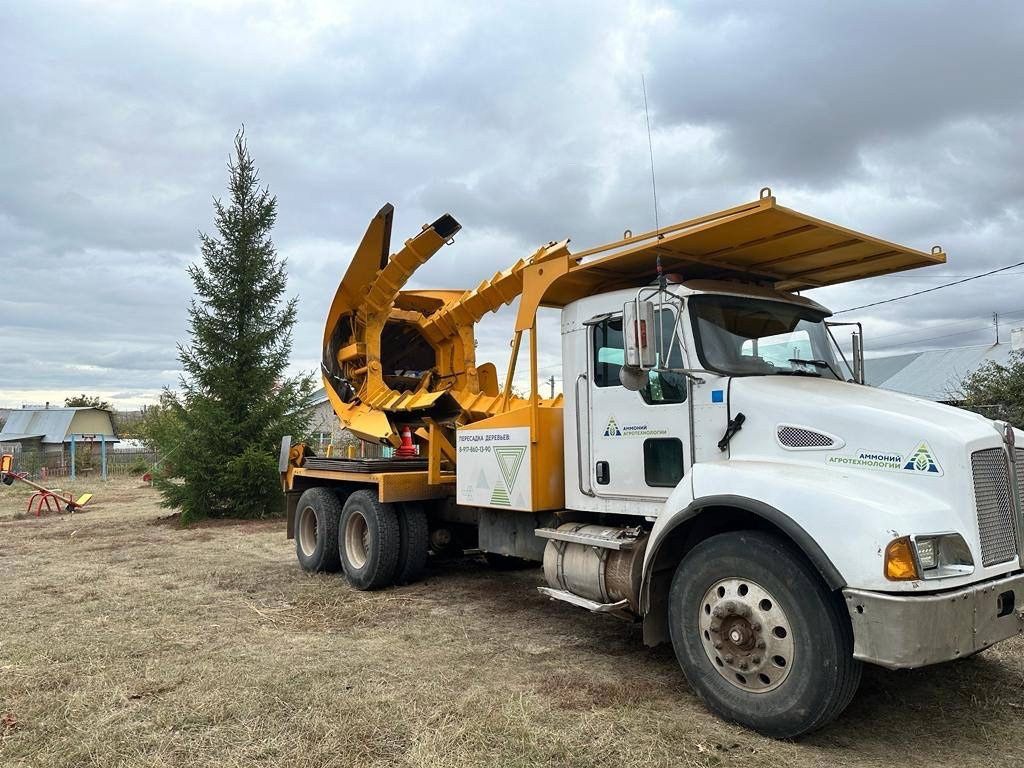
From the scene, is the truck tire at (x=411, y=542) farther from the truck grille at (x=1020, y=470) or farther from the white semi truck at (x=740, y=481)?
the truck grille at (x=1020, y=470)

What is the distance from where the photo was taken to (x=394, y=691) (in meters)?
4.83

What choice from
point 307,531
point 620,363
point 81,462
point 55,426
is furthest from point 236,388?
point 55,426

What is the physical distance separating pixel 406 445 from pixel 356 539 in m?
1.21

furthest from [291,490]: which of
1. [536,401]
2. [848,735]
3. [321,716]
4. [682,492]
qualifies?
[848,735]

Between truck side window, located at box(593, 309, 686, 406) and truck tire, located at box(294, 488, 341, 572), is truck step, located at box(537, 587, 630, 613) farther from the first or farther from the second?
truck tire, located at box(294, 488, 341, 572)

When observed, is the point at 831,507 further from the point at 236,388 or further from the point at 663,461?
the point at 236,388

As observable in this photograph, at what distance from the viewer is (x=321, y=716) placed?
4.37 metres

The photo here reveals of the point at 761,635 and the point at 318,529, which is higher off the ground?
the point at 318,529

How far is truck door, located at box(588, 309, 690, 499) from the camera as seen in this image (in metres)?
5.11

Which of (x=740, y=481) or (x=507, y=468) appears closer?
(x=740, y=481)

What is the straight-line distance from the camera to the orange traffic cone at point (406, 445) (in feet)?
29.3

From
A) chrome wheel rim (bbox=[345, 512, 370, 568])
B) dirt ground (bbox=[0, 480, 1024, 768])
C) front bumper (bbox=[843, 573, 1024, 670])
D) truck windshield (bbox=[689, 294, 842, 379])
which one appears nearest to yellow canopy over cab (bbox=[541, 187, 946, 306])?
truck windshield (bbox=[689, 294, 842, 379])

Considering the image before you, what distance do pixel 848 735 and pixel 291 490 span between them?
762 centimetres

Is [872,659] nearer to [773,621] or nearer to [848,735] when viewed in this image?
[773,621]
